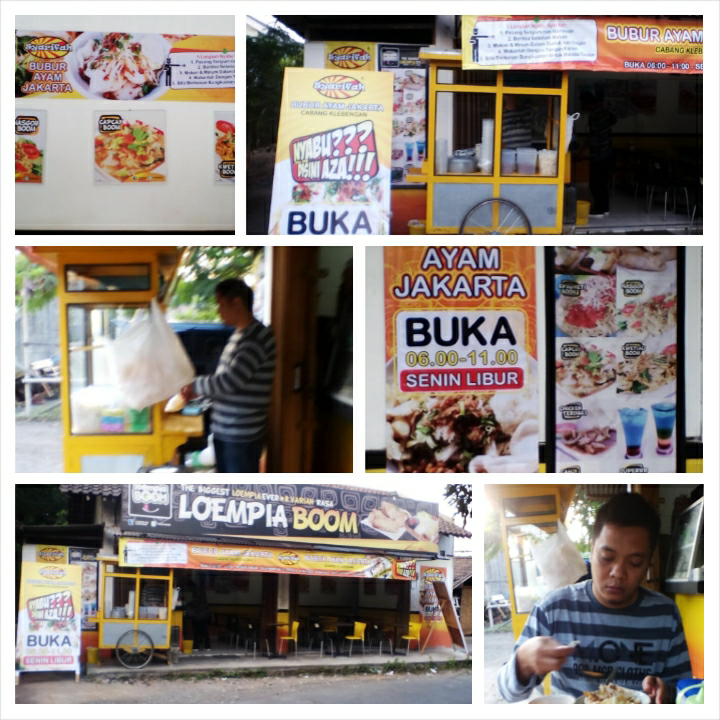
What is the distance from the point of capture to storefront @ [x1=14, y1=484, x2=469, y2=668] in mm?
3047

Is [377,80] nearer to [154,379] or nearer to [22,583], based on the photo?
[154,379]

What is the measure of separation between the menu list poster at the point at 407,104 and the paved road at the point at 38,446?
2927 mm

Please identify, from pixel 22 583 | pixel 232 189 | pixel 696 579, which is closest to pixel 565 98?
pixel 232 189

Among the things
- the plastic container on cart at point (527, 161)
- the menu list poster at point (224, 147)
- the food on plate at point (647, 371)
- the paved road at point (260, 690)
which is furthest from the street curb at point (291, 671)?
the menu list poster at point (224, 147)

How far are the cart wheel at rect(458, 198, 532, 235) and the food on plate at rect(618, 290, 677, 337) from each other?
1.96m

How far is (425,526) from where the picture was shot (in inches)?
121

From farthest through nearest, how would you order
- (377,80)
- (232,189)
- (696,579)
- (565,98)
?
(232,189), (565,98), (377,80), (696,579)

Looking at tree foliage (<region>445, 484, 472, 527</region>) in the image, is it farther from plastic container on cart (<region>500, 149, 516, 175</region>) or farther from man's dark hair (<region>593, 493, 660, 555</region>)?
plastic container on cart (<region>500, 149, 516, 175</region>)

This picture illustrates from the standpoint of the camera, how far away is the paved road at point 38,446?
2.96 m

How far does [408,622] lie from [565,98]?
3136 millimetres

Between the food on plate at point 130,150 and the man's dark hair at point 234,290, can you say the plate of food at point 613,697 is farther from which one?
the food on plate at point 130,150

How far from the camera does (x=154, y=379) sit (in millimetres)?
3051

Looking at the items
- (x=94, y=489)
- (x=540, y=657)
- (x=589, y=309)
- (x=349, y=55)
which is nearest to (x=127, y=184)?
(x=349, y=55)

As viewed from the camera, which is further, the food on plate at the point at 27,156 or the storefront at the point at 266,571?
the food on plate at the point at 27,156
